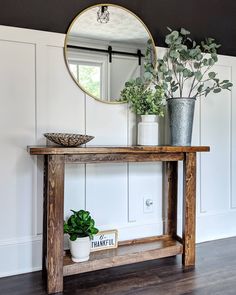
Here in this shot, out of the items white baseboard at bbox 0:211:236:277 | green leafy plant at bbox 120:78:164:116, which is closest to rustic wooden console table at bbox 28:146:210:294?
white baseboard at bbox 0:211:236:277

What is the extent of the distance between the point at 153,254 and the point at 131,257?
0.53 ft

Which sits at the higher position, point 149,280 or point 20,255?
point 20,255

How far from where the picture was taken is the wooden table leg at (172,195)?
230 centimetres

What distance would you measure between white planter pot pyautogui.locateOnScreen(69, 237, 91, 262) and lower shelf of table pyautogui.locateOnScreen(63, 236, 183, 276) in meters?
0.03

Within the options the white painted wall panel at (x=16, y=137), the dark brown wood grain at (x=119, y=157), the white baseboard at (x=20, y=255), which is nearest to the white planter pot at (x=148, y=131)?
the dark brown wood grain at (x=119, y=157)

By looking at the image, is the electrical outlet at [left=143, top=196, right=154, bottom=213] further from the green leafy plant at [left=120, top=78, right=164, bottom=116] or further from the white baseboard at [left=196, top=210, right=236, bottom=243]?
the green leafy plant at [left=120, top=78, right=164, bottom=116]

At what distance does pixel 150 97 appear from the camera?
2033mm

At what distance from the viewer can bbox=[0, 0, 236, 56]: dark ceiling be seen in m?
1.93

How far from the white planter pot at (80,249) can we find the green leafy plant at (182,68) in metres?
1.16

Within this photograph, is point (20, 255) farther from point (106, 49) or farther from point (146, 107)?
point (106, 49)

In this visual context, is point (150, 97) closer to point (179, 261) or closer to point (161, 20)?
point (161, 20)

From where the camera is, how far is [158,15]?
7.73ft

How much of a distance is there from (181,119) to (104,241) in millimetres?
991

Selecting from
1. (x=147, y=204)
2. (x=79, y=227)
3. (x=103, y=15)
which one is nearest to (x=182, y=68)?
(x=103, y=15)
